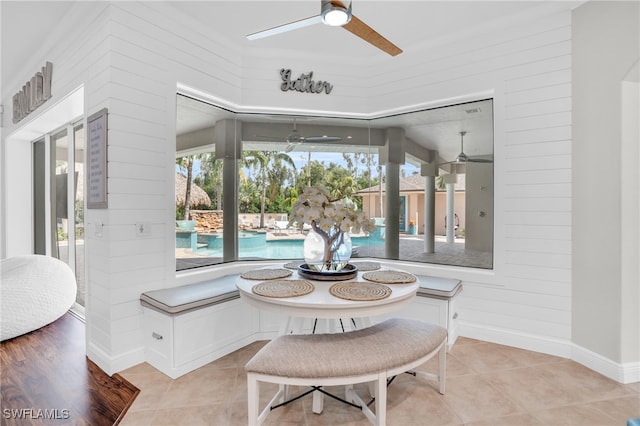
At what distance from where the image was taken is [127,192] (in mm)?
2580

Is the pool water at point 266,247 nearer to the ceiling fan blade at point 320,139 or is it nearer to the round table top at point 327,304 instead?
the ceiling fan blade at point 320,139

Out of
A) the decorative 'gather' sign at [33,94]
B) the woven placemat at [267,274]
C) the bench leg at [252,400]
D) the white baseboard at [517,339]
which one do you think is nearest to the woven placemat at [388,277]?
the woven placemat at [267,274]

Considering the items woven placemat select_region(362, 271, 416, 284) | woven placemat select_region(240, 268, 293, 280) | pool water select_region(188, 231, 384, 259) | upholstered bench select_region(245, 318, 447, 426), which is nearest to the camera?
upholstered bench select_region(245, 318, 447, 426)

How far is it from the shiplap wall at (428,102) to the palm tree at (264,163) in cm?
72

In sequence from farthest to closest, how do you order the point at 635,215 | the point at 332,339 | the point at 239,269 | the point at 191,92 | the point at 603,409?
the point at 239,269 → the point at 191,92 → the point at 635,215 → the point at 603,409 → the point at 332,339

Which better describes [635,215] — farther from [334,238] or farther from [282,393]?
[282,393]

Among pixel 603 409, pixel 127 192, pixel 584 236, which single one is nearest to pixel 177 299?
pixel 127 192

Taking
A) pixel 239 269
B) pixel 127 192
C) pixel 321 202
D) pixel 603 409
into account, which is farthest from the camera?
pixel 239 269

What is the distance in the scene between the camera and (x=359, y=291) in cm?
194

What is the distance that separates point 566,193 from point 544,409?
1681 millimetres

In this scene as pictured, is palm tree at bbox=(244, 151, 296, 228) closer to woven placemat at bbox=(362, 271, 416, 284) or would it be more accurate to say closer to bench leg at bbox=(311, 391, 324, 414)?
woven placemat at bbox=(362, 271, 416, 284)

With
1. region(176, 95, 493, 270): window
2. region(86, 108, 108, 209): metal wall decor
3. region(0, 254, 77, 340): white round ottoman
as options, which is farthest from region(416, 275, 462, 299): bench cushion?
region(0, 254, 77, 340): white round ottoman

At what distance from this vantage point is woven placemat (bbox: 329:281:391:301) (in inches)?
72.1

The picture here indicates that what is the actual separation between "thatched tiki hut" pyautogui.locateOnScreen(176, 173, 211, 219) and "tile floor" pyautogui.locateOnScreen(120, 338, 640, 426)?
145 cm
